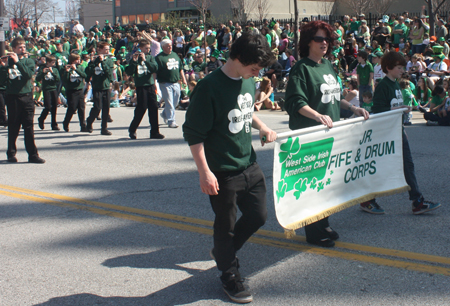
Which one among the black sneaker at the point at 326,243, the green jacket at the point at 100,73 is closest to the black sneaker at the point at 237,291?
the black sneaker at the point at 326,243

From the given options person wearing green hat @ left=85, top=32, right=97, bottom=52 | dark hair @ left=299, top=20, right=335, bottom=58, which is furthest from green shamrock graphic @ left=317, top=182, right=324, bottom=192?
person wearing green hat @ left=85, top=32, right=97, bottom=52

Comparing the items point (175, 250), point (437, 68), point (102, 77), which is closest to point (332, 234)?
point (175, 250)

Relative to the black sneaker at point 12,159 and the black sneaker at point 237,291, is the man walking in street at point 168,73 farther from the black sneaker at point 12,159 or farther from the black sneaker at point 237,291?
the black sneaker at point 237,291

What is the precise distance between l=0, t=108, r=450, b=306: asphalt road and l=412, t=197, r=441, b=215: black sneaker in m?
0.06

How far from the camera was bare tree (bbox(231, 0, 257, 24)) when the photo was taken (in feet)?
100

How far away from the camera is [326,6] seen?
38.9 meters

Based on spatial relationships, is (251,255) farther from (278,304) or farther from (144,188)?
(144,188)

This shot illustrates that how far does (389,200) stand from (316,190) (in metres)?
1.93

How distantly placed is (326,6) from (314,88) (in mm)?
36618

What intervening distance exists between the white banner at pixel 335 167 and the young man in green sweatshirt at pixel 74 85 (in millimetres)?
8573

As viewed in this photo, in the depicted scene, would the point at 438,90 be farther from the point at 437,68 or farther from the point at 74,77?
the point at 74,77

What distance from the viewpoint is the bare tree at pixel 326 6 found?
38.3 m

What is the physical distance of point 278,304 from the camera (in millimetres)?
3531

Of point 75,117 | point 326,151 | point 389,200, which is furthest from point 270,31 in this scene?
point 326,151
